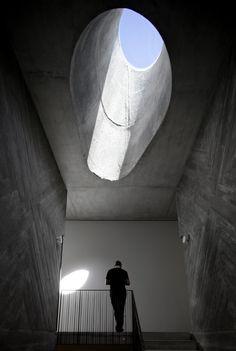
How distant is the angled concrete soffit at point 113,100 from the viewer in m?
6.82

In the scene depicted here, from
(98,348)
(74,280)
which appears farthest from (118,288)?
(74,280)

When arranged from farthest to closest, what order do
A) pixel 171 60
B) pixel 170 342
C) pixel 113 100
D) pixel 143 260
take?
pixel 143 260, pixel 113 100, pixel 170 342, pixel 171 60

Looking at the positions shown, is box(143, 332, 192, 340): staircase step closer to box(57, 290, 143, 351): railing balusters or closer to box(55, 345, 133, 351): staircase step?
box(55, 345, 133, 351): staircase step

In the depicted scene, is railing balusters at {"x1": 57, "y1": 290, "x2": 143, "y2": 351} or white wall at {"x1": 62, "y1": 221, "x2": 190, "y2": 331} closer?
railing balusters at {"x1": 57, "y1": 290, "x2": 143, "y2": 351}

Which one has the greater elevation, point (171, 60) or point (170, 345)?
point (171, 60)

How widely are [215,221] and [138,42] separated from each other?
15.1 feet

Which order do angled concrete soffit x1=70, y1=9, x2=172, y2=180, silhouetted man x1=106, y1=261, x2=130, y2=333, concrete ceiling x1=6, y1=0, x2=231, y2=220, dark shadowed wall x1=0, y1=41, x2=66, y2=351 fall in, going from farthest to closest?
silhouetted man x1=106, y1=261, x2=130, y2=333 → angled concrete soffit x1=70, y1=9, x2=172, y2=180 → concrete ceiling x1=6, y1=0, x2=231, y2=220 → dark shadowed wall x1=0, y1=41, x2=66, y2=351

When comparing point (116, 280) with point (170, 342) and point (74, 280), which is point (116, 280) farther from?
point (74, 280)

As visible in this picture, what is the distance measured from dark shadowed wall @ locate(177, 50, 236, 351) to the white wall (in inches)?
113

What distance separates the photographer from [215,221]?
20.5 feet

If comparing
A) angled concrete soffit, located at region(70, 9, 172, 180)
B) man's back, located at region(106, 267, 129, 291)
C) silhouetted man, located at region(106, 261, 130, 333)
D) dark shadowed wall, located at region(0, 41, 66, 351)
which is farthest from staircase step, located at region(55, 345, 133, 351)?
angled concrete soffit, located at region(70, 9, 172, 180)

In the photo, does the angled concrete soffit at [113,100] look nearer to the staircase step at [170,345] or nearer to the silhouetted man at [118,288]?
the silhouetted man at [118,288]

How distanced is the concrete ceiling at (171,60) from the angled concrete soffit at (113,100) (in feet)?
0.76

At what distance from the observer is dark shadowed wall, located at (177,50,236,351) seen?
5.43m
